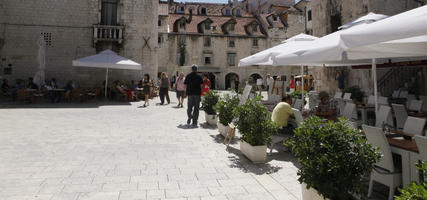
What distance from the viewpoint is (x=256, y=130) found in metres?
4.69

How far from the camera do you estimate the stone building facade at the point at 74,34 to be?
15641 millimetres

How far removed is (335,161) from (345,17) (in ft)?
48.3

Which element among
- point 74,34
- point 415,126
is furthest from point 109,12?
point 415,126

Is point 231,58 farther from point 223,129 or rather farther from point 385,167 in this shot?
point 385,167

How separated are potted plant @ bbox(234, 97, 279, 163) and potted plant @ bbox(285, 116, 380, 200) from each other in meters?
2.02

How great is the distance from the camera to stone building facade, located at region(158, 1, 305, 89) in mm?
33812

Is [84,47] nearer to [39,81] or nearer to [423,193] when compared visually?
[39,81]

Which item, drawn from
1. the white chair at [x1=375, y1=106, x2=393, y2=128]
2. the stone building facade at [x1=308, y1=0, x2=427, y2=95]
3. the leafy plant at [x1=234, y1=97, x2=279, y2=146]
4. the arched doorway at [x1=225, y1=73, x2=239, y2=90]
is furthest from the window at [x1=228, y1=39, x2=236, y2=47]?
the leafy plant at [x1=234, y1=97, x2=279, y2=146]

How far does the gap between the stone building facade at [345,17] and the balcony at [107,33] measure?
12.6m

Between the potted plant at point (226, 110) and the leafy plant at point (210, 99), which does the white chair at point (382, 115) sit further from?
the leafy plant at point (210, 99)

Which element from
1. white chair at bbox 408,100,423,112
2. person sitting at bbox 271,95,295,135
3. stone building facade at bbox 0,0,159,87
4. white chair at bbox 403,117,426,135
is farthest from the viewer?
stone building facade at bbox 0,0,159,87

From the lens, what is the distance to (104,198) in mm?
3184

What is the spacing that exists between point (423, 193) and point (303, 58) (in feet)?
12.0

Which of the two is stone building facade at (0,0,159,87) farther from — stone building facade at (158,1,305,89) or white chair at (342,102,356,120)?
stone building facade at (158,1,305,89)
